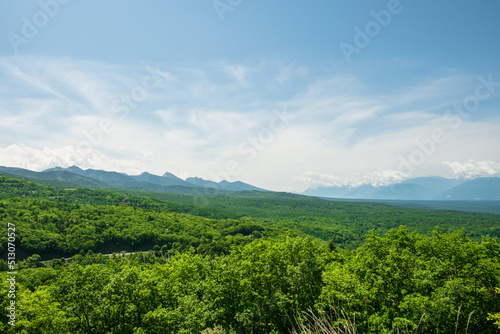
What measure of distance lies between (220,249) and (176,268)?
291 ft

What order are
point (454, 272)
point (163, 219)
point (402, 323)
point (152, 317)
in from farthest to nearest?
point (163, 219), point (454, 272), point (152, 317), point (402, 323)

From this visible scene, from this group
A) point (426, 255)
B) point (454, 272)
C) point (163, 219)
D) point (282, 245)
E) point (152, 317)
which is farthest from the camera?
point (163, 219)

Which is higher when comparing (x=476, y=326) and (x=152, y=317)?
(x=476, y=326)

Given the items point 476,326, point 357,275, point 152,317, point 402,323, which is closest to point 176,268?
point 152,317

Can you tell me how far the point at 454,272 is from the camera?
21.2 meters

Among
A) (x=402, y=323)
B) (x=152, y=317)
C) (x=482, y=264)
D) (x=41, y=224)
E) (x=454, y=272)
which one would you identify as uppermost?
(x=482, y=264)

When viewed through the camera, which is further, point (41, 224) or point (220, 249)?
point (220, 249)

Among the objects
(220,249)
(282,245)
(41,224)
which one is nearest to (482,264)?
(282,245)

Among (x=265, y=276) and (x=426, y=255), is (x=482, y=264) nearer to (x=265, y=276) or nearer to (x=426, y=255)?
(x=426, y=255)

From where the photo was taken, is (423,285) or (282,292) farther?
(282,292)

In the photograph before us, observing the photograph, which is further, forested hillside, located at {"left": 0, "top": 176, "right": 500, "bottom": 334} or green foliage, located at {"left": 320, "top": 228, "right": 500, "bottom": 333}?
forested hillside, located at {"left": 0, "top": 176, "right": 500, "bottom": 334}

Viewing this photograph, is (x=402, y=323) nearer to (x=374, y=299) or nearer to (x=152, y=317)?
(x=374, y=299)

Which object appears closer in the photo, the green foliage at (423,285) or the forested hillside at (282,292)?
the green foliage at (423,285)

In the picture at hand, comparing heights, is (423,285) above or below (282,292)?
above
